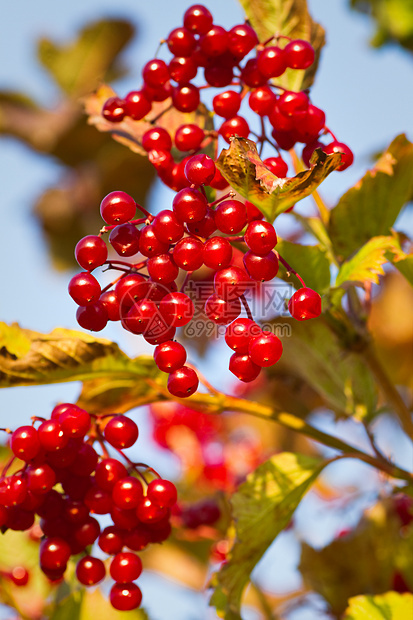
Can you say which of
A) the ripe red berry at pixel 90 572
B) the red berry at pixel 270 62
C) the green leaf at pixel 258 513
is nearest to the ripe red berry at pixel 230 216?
the red berry at pixel 270 62

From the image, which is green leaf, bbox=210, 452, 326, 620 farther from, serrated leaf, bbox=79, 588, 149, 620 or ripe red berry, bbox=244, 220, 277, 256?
ripe red berry, bbox=244, 220, 277, 256

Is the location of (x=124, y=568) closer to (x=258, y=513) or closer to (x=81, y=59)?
(x=258, y=513)

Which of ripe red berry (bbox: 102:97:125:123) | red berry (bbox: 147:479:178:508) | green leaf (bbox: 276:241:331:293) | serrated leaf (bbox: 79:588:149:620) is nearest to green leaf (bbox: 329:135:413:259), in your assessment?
green leaf (bbox: 276:241:331:293)

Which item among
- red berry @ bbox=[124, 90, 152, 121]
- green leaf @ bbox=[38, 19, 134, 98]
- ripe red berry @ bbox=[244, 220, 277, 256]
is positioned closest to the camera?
ripe red berry @ bbox=[244, 220, 277, 256]

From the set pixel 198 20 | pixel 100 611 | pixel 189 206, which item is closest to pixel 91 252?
pixel 189 206

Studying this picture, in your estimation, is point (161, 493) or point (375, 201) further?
point (375, 201)
